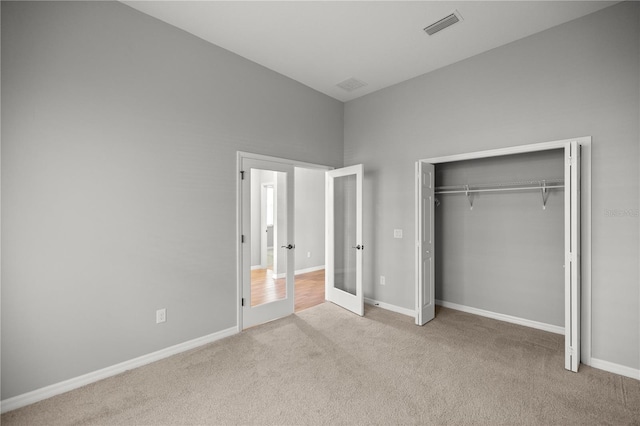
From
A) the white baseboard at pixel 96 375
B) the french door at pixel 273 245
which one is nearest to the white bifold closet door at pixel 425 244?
the french door at pixel 273 245

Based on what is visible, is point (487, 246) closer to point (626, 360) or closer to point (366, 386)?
point (626, 360)

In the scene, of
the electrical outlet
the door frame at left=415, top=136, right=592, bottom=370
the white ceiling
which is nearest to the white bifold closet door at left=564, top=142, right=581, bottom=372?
the door frame at left=415, top=136, right=592, bottom=370

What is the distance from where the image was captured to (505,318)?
12.1 ft

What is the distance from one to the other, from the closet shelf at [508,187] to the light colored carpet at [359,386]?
5.41ft

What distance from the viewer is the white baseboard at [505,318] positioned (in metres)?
3.35

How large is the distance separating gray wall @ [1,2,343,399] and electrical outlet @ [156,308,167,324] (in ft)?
0.17

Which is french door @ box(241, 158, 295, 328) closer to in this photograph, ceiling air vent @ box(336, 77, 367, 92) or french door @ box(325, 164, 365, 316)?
french door @ box(325, 164, 365, 316)

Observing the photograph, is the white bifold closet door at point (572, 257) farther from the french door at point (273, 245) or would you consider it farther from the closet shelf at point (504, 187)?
the french door at point (273, 245)

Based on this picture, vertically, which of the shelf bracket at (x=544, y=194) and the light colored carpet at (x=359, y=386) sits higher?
the shelf bracket at (x=544, y=194)

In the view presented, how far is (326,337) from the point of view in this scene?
328cm

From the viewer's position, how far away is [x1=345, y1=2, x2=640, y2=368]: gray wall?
255 centimetres

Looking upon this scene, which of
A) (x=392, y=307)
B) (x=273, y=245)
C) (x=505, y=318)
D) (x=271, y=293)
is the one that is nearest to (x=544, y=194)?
(x=505, y=318)

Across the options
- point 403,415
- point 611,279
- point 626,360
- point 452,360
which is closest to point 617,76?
point 611,279

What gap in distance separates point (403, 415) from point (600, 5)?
12.6 feet
